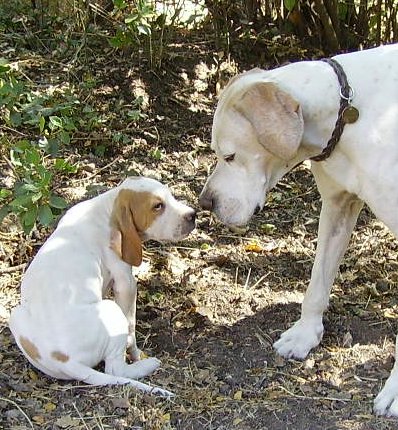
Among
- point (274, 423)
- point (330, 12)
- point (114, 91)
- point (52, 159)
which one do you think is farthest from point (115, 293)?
point (330, 12)

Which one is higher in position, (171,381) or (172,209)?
(172,209)

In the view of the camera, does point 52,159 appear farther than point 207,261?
Yes

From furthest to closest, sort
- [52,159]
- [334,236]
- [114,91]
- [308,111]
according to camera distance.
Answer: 1. [114,91]
2. [52,159]
3. [334,236]
4. [308,111]

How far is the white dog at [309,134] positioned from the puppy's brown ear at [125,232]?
0.38 meters

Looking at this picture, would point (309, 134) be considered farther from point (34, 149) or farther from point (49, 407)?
point (34, 149)

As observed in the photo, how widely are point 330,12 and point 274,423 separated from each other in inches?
137

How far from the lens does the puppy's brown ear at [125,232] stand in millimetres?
3975

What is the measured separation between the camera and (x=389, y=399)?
3729mm

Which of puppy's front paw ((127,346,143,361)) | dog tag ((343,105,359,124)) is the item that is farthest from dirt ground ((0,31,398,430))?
dog tag ((343,105,359,124))

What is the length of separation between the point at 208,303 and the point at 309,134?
1269 millimetres

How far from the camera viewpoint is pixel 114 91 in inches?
239

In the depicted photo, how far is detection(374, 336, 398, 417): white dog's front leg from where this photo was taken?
370 centimetres

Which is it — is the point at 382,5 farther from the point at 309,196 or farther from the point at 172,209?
the point at 172,209

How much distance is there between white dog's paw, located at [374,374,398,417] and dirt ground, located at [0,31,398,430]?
4 cm
